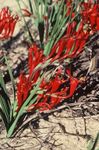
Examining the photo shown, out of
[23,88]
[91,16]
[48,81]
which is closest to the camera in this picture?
[23,88]

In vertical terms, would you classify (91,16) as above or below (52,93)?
above

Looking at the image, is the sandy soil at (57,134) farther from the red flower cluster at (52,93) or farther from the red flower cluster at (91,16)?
the red flower cluster at (91,16)

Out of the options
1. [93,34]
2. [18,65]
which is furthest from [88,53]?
[18,65]

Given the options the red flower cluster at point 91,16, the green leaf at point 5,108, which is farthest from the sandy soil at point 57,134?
the red flower cluster at point 91,16

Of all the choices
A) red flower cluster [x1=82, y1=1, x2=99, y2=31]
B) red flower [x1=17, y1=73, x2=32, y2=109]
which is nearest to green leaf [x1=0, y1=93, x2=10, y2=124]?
red flower [x1=17, y1=73, x2=32, y2=109]

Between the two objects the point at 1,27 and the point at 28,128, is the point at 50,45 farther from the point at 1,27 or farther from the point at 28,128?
the point at 28,128

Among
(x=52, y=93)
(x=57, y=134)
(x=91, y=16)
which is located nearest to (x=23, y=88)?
(x=52, y=93)

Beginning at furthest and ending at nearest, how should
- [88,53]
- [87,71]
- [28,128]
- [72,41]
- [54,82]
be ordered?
[88,53]
[87,71]
[28,128]
[72,41]
[54,82]

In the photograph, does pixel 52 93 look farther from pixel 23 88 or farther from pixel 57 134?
pixel 57 134
